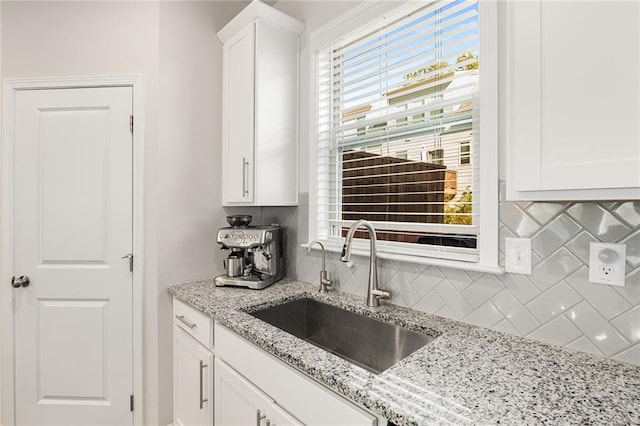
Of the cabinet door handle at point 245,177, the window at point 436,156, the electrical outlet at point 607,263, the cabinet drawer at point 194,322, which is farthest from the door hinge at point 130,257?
the electrical outlet at point 607,263

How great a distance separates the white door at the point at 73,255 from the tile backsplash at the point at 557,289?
1.82 m

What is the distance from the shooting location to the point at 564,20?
0.83 meters

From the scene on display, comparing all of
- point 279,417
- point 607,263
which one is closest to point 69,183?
point 279,417

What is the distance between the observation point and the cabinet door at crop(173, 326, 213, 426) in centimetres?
158

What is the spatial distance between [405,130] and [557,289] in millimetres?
887

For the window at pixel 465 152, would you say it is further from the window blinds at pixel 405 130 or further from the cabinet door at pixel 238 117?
the cabinet door at pixel 238 117

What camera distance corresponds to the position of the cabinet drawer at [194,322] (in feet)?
5.22

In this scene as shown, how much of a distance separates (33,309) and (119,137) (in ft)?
3.85

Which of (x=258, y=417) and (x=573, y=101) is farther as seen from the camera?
(x=258, y=417)

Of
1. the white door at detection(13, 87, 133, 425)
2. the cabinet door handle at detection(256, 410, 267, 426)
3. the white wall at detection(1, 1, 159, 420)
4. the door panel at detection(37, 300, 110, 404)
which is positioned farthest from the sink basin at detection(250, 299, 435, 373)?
the door panel at detection(37, 300, 110, 404)

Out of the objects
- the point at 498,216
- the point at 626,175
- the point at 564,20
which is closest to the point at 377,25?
the point at 564,20

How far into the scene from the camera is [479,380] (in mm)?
876

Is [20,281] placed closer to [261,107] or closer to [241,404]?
[241,404]

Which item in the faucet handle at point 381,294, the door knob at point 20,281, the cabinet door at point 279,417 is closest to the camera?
the cabinet door at point 279,417
